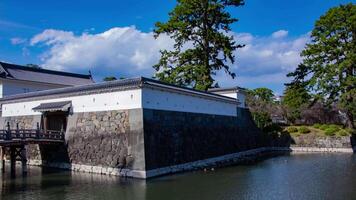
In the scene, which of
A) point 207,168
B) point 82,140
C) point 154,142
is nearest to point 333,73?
point 207,168

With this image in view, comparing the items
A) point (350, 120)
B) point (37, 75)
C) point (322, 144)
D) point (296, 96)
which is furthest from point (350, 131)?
point (37, 75)

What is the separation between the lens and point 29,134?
53.3 feet

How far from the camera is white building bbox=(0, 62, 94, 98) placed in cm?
2533

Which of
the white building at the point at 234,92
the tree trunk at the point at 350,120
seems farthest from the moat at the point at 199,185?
the tree trunk at the point at 350,120

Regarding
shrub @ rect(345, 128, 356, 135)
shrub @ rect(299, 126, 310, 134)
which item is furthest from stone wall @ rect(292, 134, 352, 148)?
shrub @ rect(345, 128, 356, 135)

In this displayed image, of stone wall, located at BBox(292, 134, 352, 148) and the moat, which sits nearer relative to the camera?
the moat

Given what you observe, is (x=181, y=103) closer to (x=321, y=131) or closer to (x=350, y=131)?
(x=321, y=131)

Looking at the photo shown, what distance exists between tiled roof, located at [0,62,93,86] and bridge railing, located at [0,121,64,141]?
1021cm

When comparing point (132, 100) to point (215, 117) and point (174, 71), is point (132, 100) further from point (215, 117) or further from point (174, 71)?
point (174, 71)

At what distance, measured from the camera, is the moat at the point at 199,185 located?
1118 cm

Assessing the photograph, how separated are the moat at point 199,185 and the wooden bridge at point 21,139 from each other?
881mm

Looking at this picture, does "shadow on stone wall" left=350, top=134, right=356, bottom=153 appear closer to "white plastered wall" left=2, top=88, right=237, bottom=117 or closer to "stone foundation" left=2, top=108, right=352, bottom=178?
"stone foundation" left=2, top=108, right=352, bottom=178

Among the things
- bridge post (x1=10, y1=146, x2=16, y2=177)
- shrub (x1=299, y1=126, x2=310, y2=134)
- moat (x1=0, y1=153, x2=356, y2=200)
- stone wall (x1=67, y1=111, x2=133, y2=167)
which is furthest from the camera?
shrub (x1=299, y1=126, x2=310, y2=134)

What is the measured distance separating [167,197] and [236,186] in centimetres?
304
